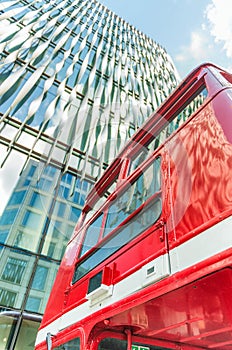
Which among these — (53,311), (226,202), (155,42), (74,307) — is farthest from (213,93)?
(155,42)

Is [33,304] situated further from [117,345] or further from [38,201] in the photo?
[117,345]

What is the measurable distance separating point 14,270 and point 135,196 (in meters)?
4.84

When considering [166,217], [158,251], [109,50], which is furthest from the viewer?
[109,50]

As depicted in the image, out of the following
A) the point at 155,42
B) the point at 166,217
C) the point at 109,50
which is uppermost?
the point at 155,42

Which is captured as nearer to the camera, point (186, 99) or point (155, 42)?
point (186, 99)

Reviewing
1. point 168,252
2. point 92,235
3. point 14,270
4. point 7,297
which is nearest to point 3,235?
point 14,270

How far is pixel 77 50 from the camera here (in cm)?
1146

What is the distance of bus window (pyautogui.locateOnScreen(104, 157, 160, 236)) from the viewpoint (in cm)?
224

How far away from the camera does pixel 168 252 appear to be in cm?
151

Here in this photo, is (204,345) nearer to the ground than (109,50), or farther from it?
nearer to the ground

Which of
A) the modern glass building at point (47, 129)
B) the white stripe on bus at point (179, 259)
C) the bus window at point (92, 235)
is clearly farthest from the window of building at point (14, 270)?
the white stripe on bus at point (179, 259)

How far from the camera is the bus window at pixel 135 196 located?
2.24 meters

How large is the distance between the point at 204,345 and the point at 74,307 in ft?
4.12

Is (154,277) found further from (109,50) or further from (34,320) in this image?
(109,50)
